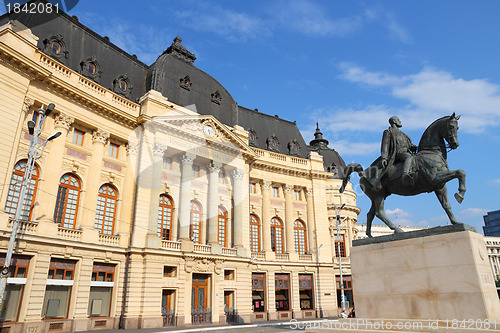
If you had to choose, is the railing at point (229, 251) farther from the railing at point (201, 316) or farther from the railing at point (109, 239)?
the railing at point (109, 239)

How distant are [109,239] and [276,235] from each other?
19.5 metres

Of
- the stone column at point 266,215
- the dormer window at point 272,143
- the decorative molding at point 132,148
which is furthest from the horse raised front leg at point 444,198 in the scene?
the dormer window at point 272,143

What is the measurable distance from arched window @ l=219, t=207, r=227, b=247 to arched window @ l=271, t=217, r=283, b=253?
22.8ft

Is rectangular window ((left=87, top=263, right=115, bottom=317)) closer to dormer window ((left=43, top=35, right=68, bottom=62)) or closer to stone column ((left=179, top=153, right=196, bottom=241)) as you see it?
stone column ((left=179, top=153, right=196, bottom=241))

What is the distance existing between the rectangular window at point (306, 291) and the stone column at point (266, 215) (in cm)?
545

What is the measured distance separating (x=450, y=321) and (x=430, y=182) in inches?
153

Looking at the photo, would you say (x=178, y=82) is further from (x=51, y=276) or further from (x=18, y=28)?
(x=51, y=276)

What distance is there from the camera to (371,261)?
417 inches

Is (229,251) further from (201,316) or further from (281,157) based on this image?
(281,157)

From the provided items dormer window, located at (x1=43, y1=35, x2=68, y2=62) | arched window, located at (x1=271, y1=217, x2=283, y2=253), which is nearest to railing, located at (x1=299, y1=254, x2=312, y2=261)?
arched window, located at (x1=271, y1=217, x2=283, y2=253)

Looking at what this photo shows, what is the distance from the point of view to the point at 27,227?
853 inches

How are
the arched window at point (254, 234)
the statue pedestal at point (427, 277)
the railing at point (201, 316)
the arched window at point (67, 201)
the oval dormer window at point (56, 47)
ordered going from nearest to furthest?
the statue pedestal at point (427, 277) < the arched window at point (67, 201) < the oval dormer window at point (56, 47) < the railing at point (201, 316) < the arched window at point (254, 234)

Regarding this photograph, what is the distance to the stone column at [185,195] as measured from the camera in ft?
98.6

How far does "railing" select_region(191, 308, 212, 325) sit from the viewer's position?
28.8 meters
